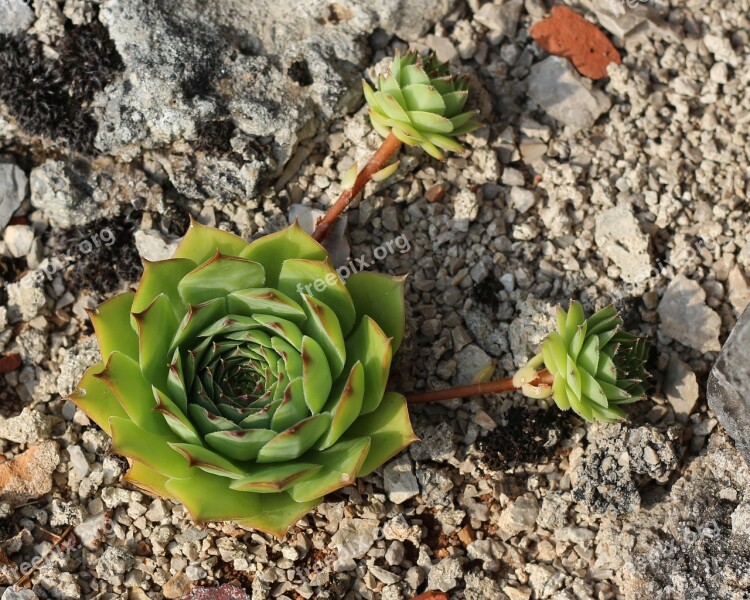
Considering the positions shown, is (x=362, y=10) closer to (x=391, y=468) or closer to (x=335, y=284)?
(x=335, y=284)

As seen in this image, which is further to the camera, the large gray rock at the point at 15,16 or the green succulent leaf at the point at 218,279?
the large gray rock at the point at 15,16

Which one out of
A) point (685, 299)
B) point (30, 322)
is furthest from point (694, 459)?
point (30, 322)

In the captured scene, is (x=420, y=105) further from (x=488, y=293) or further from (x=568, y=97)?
(x=568, y=97)

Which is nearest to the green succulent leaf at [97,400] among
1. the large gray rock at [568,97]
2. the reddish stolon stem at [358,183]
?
the reddish stolon stem at [358,183]

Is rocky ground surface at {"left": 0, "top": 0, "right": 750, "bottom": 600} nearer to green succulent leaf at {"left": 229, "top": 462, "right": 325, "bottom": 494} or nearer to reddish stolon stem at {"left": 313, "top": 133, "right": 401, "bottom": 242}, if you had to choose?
reddish stolon stem at {"left": 313, "top": 133, "right": 401, "bottom": 242}

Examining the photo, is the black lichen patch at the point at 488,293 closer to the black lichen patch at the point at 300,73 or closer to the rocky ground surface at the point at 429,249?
the rocky ground surface at the point at 429,249

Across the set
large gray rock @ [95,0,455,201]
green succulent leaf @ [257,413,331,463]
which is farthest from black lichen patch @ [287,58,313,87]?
green succulent leaf @ [257,413,331,463]
